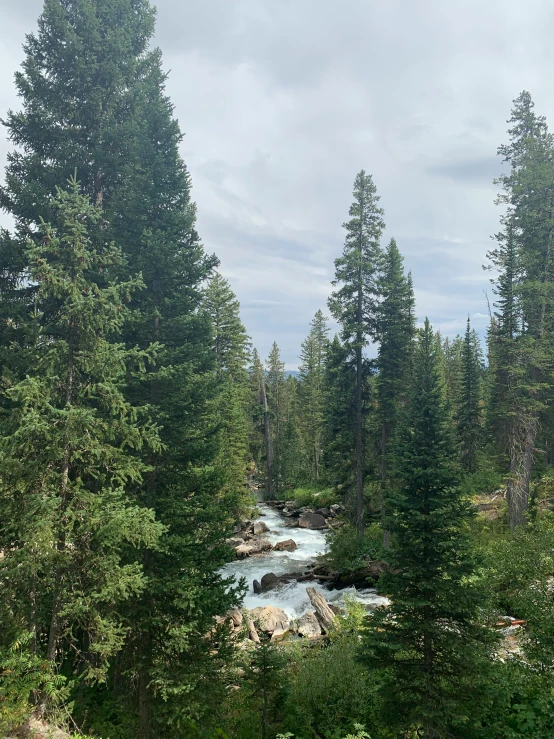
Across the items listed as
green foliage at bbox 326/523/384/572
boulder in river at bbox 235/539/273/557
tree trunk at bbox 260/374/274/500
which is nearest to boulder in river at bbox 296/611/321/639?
green foliage at bbox 326/523/384/572

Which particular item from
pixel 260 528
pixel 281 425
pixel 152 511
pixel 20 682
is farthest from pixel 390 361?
pixel 281 425

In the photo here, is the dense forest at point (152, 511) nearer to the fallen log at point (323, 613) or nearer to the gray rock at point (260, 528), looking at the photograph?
the fallen log at point (323, 613)

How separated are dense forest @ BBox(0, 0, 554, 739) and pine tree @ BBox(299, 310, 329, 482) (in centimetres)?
3386

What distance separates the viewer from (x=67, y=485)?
7801 mm

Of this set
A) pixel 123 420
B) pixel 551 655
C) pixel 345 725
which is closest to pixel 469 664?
pixel 551 655

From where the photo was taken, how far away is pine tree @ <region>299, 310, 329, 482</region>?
173ft

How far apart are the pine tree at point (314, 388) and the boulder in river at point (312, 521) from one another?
13.1 metres

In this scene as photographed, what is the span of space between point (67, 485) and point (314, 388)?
47.5 m

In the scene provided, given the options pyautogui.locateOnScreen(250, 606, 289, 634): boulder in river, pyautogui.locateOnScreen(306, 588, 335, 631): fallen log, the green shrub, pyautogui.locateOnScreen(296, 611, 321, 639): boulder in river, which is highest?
pyautogui.locateOnScreen(306, 588, 335, 631): fallen log

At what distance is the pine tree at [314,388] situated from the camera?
5262 cm

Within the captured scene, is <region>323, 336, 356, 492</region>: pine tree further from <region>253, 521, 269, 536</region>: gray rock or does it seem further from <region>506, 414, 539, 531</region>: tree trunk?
<region>253, 521, 269, 536</region>: gray rock

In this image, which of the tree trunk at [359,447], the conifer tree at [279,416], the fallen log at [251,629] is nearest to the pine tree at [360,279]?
the tree trunk at [359,447]

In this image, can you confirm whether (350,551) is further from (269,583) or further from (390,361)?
(390,361)

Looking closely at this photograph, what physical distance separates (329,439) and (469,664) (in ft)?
62.1
